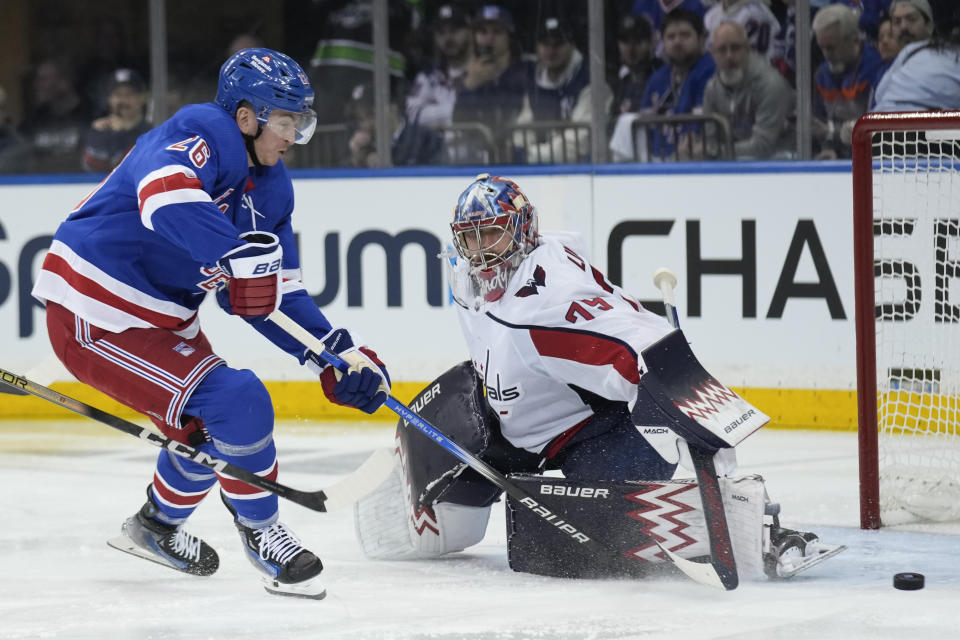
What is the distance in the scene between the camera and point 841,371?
484 centimetres

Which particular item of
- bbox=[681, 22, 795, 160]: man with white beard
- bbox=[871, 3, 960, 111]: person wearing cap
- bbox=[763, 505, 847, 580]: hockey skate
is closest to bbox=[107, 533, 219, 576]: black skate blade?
bbox=[763, 505, 847, 580]: hockey skate

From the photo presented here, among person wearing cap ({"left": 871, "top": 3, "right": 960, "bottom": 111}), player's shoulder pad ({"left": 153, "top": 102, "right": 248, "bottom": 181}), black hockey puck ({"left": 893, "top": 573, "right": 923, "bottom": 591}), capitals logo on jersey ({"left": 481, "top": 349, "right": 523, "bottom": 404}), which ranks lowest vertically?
black hockey puck ({"left": 893, "top": 573, "right": 923, "bottom": 591})

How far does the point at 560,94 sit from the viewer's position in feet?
17.3

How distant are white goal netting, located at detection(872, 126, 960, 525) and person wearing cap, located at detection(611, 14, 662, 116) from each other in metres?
1.09

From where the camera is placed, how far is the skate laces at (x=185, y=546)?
317 centimetres

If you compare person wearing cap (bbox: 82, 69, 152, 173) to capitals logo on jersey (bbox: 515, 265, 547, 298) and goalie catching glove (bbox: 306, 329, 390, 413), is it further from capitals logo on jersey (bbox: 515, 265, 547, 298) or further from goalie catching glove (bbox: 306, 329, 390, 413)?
capitals logo on jersey (bbox: 515, 265, 547, 298)

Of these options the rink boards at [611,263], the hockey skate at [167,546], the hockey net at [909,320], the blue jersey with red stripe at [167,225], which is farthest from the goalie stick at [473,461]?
the rink boards at [611,263]

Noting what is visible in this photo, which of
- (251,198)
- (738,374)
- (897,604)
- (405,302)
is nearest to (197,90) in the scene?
(405,302)

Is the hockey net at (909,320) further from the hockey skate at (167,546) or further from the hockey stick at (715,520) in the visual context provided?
the hockey skate at (167,546)

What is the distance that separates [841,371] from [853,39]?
3.59ft

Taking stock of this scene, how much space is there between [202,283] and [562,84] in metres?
2.57

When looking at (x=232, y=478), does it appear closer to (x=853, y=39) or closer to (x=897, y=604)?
(x=897, y=604)

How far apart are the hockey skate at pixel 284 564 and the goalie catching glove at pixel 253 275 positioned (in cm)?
49

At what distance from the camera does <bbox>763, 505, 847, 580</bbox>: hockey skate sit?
3.02 meters
